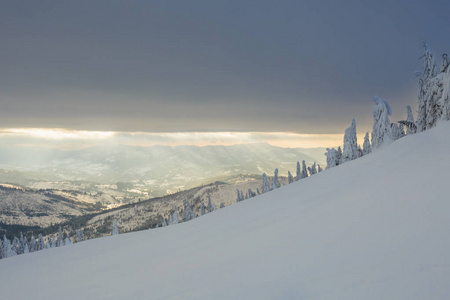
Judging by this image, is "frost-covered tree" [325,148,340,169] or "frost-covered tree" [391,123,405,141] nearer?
"frost-covered tree" [391,123,405,141]

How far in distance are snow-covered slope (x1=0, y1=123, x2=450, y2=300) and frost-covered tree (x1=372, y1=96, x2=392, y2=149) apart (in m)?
11.2

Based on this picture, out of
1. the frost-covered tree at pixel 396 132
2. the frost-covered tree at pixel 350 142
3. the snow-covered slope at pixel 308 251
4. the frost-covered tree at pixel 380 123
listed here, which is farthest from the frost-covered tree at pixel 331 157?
the snow-covered slope at pixel 308 251

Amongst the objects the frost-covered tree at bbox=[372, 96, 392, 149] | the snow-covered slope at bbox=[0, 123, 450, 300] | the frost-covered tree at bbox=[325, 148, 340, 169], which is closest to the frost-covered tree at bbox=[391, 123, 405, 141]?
the frost-covered tree at bbox=[372, 96, 392, 149]

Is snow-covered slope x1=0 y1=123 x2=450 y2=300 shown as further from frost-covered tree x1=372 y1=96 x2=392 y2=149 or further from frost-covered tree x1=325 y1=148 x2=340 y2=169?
frost-covered tree x1=325 y1=148 x2=340 y2=169

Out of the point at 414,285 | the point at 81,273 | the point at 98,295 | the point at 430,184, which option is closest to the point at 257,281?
the point at 414,285

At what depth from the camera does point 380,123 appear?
28.8 metres

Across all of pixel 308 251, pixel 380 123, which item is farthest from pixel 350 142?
pixel 308 251

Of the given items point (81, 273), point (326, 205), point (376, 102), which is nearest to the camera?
point (326, 205)

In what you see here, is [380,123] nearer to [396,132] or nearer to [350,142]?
[396,132]

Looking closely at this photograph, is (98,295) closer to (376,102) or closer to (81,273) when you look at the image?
(81,273)

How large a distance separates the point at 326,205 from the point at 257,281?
5.20 metres

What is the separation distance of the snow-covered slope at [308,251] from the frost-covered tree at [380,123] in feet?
36.8

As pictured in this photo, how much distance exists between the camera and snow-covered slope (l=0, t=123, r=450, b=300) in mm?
5988

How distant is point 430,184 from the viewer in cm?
920
